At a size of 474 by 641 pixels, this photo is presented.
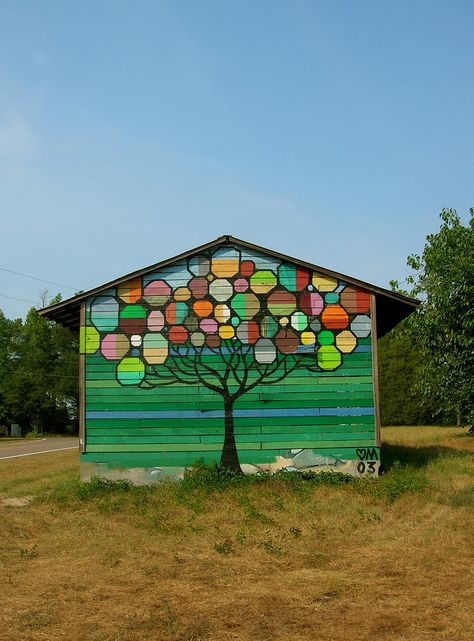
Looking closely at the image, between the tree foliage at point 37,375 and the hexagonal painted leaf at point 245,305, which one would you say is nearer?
the hexagonal painted leaf at point 245,305

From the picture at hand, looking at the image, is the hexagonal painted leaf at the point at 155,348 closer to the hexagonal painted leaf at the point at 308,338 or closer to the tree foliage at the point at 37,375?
the hexagonal painted leaf at the point at 308,338

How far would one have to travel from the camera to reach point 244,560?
28.1 feet

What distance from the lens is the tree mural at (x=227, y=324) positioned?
13789mm

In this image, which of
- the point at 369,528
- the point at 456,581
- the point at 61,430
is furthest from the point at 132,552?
the point at 61,430

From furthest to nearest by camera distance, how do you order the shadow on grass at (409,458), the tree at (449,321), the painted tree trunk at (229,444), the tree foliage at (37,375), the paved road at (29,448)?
the tree foliage at (37,375)
the paved road at (29,448)
the tree at (449,321)
the shadow on grass at (409,458)
the painted tree trunk at (229,444)

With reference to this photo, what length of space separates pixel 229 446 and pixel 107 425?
101 inches

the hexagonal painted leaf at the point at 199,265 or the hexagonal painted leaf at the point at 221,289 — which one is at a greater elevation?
the hexagonal painted leaf at the point at 199,265

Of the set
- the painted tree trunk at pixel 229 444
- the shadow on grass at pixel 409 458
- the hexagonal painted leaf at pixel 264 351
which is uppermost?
the hexagonal painted leaf at pixel 264 351

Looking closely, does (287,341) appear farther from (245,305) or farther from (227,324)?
(227,324)

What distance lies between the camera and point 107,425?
1370cm

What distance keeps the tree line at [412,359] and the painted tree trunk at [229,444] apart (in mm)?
12903

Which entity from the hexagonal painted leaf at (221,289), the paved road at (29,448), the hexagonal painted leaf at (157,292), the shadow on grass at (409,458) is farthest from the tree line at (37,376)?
the hexagonal painted leaf at (221,289)

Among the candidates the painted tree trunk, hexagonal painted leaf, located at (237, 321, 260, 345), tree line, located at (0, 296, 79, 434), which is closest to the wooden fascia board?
hexagonal painted leaf, located at (237, 321, 260, 345)

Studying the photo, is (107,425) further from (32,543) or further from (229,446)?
(32,543)
